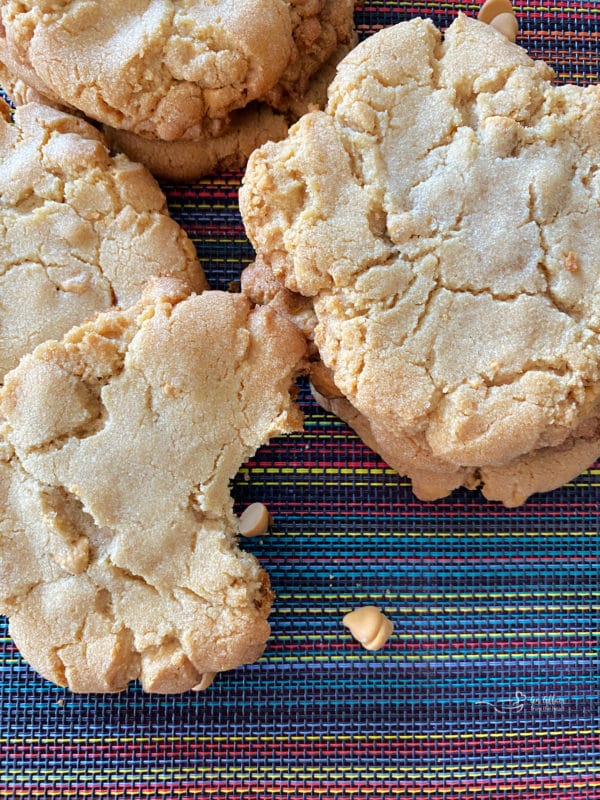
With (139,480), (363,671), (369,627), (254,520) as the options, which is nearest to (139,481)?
(139,480)

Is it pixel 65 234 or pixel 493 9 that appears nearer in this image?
pixel 65 234

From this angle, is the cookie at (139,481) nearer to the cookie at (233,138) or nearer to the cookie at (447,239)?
the cookie at (447,239)

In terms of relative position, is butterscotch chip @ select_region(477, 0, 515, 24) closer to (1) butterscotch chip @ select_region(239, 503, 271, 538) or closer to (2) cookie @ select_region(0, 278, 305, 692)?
(2) cookie @ select_region(0, 278, 305, 692)

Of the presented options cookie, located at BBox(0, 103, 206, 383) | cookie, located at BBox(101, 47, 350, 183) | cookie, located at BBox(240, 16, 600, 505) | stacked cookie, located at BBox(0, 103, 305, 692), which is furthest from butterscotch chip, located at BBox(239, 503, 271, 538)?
cookie, located at BBox(101, 47, 350, 183)

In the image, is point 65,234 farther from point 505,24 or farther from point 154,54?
point 505,24

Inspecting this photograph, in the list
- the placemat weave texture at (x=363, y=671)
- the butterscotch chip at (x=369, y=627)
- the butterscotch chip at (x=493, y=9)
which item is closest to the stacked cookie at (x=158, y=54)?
the placemat weave texture at (x=363, y=671)

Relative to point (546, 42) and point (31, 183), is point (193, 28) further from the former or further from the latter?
point (546, 42)
